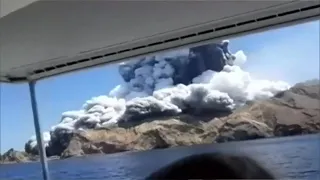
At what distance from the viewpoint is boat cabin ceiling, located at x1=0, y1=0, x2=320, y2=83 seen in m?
2.44

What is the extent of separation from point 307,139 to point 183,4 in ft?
4.13

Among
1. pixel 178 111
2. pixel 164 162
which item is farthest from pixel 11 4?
pixel 164 162

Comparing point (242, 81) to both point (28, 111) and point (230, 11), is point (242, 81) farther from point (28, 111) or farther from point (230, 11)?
point (28, 111)

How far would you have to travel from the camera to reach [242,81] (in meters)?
3.08

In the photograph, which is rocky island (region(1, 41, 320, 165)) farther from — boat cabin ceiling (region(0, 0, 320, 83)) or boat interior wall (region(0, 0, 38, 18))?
boat interior wall (region(0, 0, 38, 18))

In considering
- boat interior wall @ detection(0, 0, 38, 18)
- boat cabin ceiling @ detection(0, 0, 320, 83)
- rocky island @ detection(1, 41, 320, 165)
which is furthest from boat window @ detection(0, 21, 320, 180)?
boat interior wall @ detection(0, 0, 38, 18)

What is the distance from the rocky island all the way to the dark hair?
136 mm

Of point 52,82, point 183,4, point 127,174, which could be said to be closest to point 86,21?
point 183,4

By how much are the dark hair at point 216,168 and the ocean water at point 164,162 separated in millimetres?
43

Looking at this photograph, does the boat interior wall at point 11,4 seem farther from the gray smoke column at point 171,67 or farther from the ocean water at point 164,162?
the ocean water at point 164,162

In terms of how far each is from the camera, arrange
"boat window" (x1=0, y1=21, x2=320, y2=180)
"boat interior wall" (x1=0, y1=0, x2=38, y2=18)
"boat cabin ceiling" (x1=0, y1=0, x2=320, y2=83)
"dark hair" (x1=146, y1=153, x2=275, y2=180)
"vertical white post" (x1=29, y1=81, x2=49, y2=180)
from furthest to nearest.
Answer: "vertical white post" (x1=29, y1=81, x2=49, y2=180), "dark hair" (x1=146, y1=153, x2=275, y2=180), "boat window" (x1=0, y1=21, x2=320, y2=180), "boat cabin ceiling" (x1=0, y1=0, x2=320, y2=83), "boat interior wall" (x1=0, y1=0, x2=38, y2=18)

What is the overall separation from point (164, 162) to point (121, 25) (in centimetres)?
117

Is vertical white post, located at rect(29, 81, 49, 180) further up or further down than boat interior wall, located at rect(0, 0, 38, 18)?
further down

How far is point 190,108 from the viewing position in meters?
3.19
